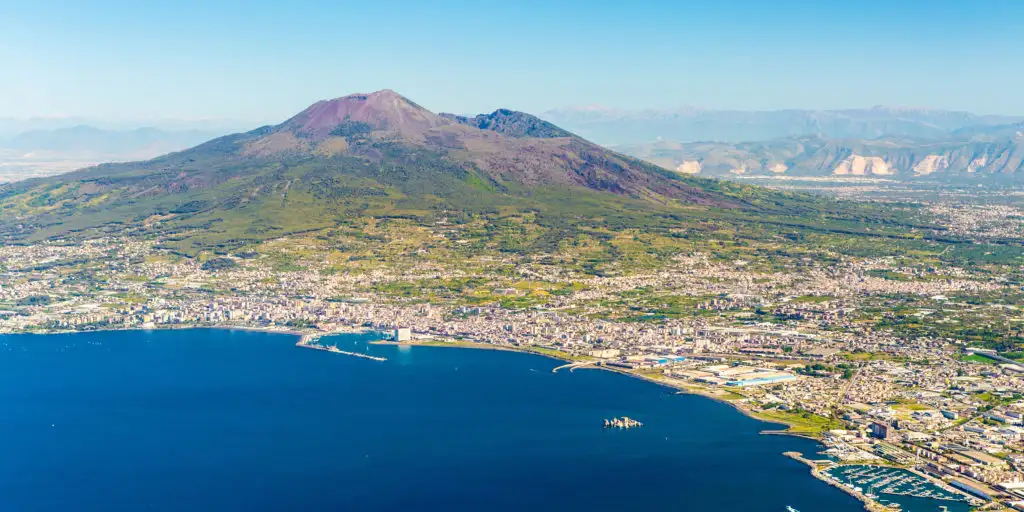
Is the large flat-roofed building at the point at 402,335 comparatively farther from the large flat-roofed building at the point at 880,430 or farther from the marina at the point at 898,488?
the marina at the point at 898,488

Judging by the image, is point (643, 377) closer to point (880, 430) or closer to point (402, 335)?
point (880, 430)

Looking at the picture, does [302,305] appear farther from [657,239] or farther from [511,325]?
[657,239]

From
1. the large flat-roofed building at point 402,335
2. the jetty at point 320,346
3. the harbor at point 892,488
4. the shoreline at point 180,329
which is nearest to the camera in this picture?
the harbor at point 892,488

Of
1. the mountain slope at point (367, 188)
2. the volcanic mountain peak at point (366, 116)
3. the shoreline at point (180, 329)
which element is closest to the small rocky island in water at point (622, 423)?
the shoreline at point (180, 329)

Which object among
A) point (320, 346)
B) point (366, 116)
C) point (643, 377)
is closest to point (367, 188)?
point (366, 116)

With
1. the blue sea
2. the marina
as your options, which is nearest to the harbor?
the marina

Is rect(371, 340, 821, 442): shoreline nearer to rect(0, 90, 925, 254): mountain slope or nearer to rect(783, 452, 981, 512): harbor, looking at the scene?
rect(783, 452, 981, 512): harbor
